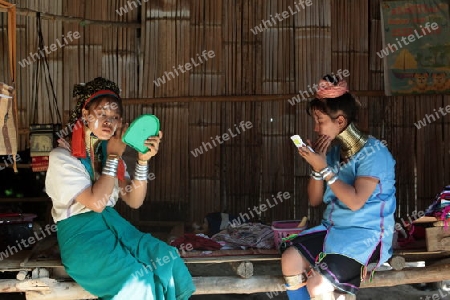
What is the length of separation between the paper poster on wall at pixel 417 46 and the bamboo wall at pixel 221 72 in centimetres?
11

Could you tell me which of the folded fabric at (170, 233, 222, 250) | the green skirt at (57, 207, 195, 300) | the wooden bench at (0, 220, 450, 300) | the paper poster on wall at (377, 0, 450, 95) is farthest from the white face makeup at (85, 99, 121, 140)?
the paper poster on wall at (377, 0, 450, 95)

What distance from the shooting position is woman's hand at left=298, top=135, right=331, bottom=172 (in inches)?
135

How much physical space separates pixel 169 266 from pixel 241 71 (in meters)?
2.73

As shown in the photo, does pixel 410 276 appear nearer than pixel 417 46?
Yes

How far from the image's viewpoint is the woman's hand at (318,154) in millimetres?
3422

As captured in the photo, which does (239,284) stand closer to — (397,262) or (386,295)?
(397,262)

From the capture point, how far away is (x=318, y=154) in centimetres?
347

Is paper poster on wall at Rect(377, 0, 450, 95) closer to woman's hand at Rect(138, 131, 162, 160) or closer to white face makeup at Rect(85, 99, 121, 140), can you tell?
woman's hand at Rect(138, 131, 162, 160)

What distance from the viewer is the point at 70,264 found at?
3344 mm

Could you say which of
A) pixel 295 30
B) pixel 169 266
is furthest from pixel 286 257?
pixel 295 30

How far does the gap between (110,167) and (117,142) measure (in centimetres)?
18

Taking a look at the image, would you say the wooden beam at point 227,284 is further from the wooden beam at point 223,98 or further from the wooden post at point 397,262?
the wooden beam at point 223,98

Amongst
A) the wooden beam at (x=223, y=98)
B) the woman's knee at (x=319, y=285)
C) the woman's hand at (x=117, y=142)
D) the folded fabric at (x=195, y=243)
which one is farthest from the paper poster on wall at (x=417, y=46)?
the woman's hand at (x=117, y=142)

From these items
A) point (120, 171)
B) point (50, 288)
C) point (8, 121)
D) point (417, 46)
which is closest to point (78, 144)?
point (120, 171)
